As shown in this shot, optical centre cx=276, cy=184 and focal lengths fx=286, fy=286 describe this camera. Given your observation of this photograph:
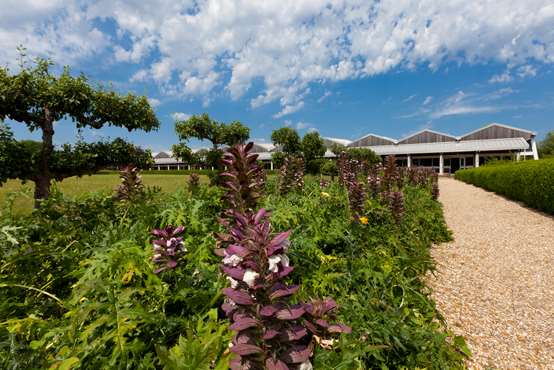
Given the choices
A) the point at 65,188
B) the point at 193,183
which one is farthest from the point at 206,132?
the point at 193,183

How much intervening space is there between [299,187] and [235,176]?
3924mm

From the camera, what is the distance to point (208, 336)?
118 centimetres

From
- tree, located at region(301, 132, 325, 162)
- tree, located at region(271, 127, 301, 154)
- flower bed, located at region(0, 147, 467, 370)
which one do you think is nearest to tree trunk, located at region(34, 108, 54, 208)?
flower bed, located at region(0, 147, 467, 370)

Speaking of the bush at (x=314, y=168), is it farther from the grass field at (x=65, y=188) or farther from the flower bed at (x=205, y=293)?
the flower bed at (x=205, y=293)

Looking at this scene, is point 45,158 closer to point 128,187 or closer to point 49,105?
point 49,105

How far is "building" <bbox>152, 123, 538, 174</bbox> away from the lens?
3697 centimetres

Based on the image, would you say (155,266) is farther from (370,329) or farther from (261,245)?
(370,329)

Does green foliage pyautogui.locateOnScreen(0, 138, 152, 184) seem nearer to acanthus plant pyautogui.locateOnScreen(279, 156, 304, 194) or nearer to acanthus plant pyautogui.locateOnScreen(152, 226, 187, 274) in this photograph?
acanthus plant pyautogui.locateOnScreen(279, 156, 304, 194)

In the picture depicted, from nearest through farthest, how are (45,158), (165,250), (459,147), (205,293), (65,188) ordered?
(205,293) < (165,250) < (45,158) < (65,188) < (459,147)

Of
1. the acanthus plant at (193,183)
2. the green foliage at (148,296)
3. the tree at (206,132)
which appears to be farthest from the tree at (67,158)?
the tree at (206,132)

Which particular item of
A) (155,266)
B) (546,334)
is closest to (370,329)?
(155,266)

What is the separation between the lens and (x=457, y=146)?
130ft

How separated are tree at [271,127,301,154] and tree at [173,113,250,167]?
1296 centimetres

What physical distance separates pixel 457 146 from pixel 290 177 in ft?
140
